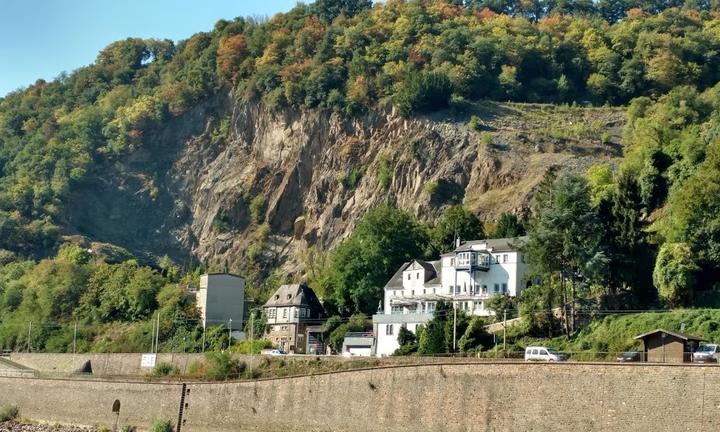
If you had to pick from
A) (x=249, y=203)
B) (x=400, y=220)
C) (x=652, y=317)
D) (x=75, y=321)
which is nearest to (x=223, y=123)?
(x=249, y=203)

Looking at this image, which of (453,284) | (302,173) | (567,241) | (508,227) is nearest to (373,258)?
(453,284)

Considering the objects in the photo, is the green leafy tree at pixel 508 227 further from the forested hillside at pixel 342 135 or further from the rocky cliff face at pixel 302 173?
the rocky cliff face at pixel 302 173

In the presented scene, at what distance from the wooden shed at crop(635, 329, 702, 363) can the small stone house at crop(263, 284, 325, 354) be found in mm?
36426

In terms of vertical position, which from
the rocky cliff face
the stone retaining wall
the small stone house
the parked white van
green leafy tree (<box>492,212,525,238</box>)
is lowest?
the stone retaining wall

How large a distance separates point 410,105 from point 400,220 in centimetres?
2524

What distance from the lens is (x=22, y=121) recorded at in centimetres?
14588

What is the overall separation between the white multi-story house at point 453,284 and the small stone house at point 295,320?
245 inches

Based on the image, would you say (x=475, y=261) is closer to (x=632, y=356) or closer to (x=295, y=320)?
(x=295, y=320)

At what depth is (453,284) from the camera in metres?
72.1

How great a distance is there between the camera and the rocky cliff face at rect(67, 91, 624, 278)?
9406cm

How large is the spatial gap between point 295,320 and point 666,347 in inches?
1595

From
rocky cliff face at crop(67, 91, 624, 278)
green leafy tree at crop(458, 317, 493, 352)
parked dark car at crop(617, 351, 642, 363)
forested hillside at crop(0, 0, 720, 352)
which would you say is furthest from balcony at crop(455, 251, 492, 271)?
parked dark car at crop(617, 351, 642, 363)

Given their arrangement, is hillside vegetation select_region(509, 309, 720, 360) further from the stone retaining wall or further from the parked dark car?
the stone retaining wall

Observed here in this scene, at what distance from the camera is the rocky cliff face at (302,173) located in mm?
94062
